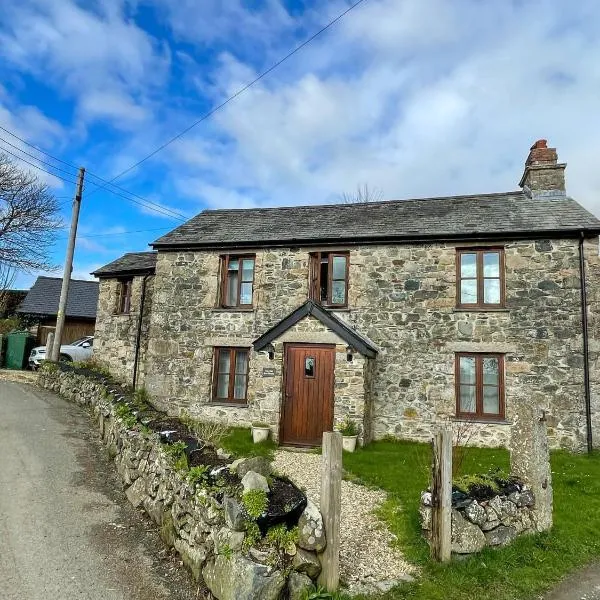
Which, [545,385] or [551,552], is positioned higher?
[545,385]

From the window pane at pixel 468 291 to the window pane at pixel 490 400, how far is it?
2249 mm

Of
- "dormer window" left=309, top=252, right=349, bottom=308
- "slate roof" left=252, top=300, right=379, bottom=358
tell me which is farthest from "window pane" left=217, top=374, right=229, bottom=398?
"dormer window" left=309, top=252, right=349, bottom=308

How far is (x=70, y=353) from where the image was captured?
21.6 metres

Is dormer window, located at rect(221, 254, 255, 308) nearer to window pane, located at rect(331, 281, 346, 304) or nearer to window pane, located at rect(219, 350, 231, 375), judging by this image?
window pane, located at rect(219, 350, 231, 375)

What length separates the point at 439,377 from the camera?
1203cm

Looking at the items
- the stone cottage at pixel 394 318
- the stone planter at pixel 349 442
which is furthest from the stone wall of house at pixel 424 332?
the stone planter at pixel 349 442

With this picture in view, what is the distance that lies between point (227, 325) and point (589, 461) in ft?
31.9

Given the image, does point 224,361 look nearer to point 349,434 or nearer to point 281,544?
point 349,434

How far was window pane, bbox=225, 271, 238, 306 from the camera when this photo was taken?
1424 cm

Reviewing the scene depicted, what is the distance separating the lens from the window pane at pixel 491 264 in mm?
12250

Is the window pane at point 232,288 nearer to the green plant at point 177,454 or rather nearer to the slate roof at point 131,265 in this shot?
the slate roof at point 131,265

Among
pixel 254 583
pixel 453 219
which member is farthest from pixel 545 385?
pixel 254 583

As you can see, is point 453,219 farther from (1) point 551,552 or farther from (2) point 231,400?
(1) point 551,552

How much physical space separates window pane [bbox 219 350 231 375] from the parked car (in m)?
A: 10.4
